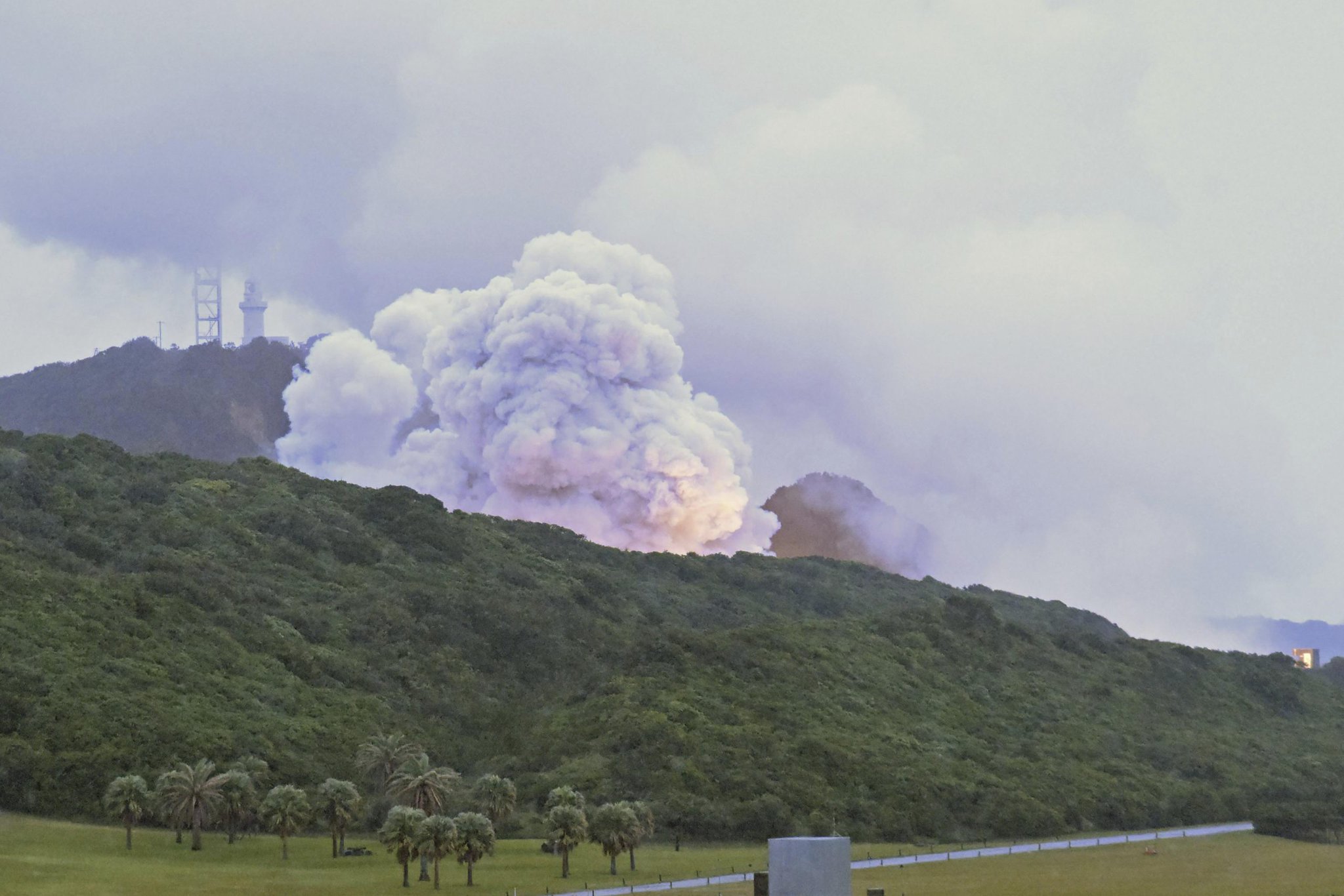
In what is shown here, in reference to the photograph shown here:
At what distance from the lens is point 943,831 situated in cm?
10844

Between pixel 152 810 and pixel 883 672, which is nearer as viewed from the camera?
pixel 152 810

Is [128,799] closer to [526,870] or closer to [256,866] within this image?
[256,866]

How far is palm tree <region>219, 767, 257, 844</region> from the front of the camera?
89625 millimetres

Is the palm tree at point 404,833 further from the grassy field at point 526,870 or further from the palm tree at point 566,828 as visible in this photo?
the palm tree at point 566,828

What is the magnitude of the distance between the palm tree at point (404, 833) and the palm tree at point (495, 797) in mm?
10848

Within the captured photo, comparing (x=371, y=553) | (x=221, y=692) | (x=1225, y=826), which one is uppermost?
(x=371, y=553)

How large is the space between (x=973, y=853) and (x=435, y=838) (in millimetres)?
33391

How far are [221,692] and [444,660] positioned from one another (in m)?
23.4

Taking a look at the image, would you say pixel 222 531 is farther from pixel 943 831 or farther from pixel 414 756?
pixel 943 831

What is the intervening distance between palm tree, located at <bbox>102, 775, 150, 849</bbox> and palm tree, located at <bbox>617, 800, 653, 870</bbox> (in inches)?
947

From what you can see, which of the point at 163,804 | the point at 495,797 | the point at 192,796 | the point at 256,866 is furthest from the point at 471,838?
the point at 163,804

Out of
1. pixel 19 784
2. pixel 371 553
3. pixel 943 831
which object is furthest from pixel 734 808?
pixel 371 553

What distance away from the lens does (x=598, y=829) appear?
87.3 m

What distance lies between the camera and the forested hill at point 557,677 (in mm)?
104750
